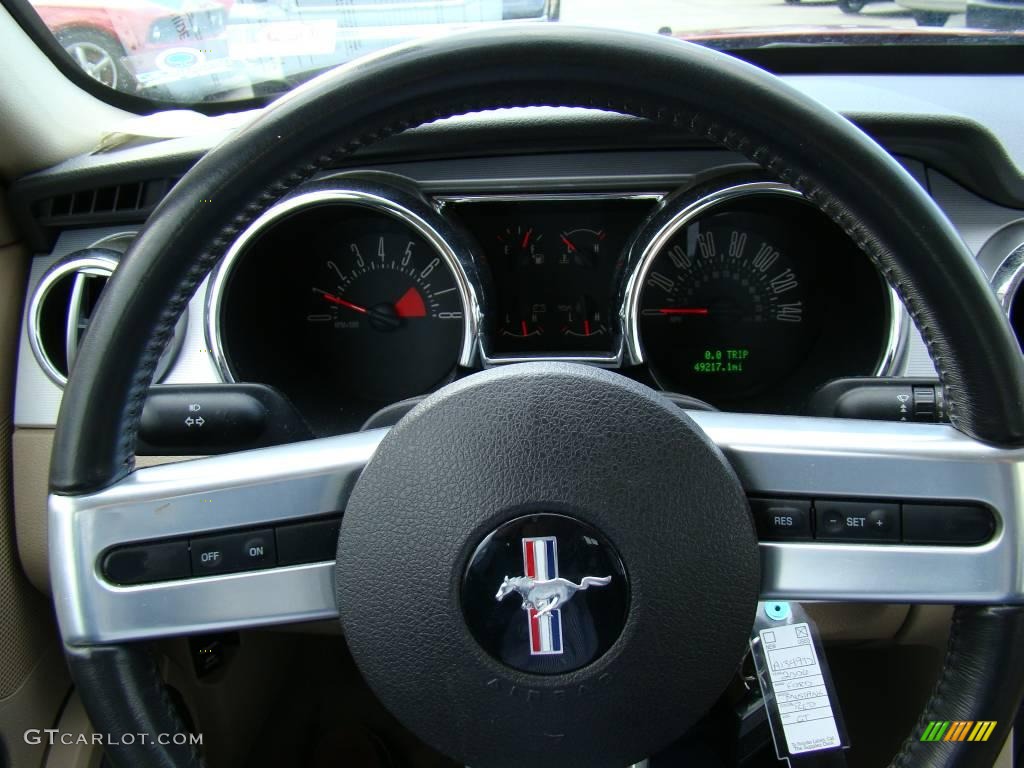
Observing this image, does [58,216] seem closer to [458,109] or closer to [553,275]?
[553,275]

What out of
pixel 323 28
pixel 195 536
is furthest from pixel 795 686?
pixel 323 28

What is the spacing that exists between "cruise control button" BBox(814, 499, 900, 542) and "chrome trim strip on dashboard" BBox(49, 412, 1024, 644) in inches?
0.4

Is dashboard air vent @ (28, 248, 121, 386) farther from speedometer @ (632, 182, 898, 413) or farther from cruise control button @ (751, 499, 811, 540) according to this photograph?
cruise control button @ (751, 499, 811, 540)

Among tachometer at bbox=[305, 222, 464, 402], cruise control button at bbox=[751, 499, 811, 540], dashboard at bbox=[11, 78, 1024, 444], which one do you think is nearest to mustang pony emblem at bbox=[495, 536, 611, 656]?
cruise control button at bbox=[751, 499, 811, 540]

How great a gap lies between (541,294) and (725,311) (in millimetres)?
379

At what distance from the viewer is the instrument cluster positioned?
173 cm

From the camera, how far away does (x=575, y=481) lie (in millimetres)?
862

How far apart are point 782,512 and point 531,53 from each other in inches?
20.0

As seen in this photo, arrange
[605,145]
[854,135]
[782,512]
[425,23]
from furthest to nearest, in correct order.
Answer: [425,23] < [605,145] < [782,512] < [854,135]

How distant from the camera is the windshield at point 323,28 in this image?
6.10 ft

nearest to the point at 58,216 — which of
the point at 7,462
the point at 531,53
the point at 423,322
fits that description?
the point at 7,462

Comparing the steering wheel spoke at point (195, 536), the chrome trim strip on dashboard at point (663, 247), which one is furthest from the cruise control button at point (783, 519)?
the chrome trim strip on dashboard at point (663, 247)

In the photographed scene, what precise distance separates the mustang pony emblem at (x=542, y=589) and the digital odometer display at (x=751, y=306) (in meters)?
1.03

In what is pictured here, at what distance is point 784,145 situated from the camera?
816mm
